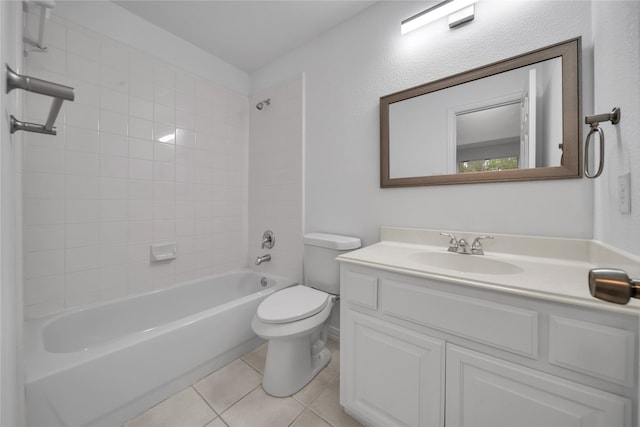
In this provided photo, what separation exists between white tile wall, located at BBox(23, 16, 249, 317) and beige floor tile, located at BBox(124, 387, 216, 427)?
811 millimetres

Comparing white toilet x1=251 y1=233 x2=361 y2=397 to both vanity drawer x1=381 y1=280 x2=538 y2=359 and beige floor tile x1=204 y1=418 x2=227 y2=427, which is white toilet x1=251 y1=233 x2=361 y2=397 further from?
vanity drawer x1=381 y1=280 x2=538 y2=359

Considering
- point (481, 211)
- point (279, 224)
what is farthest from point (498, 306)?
point (279, 224)

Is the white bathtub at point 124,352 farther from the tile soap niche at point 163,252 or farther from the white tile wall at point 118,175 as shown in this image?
the tile soap niche at point 163,252

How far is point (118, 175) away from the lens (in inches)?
61.5

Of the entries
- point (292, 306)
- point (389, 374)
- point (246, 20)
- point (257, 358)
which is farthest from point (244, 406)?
point (246, 20)

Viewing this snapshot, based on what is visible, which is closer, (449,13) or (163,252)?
(449,13)

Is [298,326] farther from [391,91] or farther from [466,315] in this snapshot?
[391,91]

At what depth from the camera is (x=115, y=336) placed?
150 centimetres

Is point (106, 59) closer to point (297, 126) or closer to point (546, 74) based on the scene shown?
point (297, 126)

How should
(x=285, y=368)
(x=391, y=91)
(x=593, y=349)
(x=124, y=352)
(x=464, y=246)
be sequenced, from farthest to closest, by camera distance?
1. (x=391, y=91)
2. (x=285, y=368)
3. (x=464, y=246)
4. (x=124, y=352)
5. (x=593, y=349)

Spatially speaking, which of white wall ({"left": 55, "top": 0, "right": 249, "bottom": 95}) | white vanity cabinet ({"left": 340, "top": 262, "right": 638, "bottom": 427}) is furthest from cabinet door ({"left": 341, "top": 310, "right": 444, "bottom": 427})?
white wall ({"left": 55, "top": 0, "right": 249, "bottom": 95})

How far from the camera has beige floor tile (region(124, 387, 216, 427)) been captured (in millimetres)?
1084

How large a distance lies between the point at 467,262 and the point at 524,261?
0.69 ft

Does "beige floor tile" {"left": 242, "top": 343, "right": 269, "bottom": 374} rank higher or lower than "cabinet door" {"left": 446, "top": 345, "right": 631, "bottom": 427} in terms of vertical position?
lower
